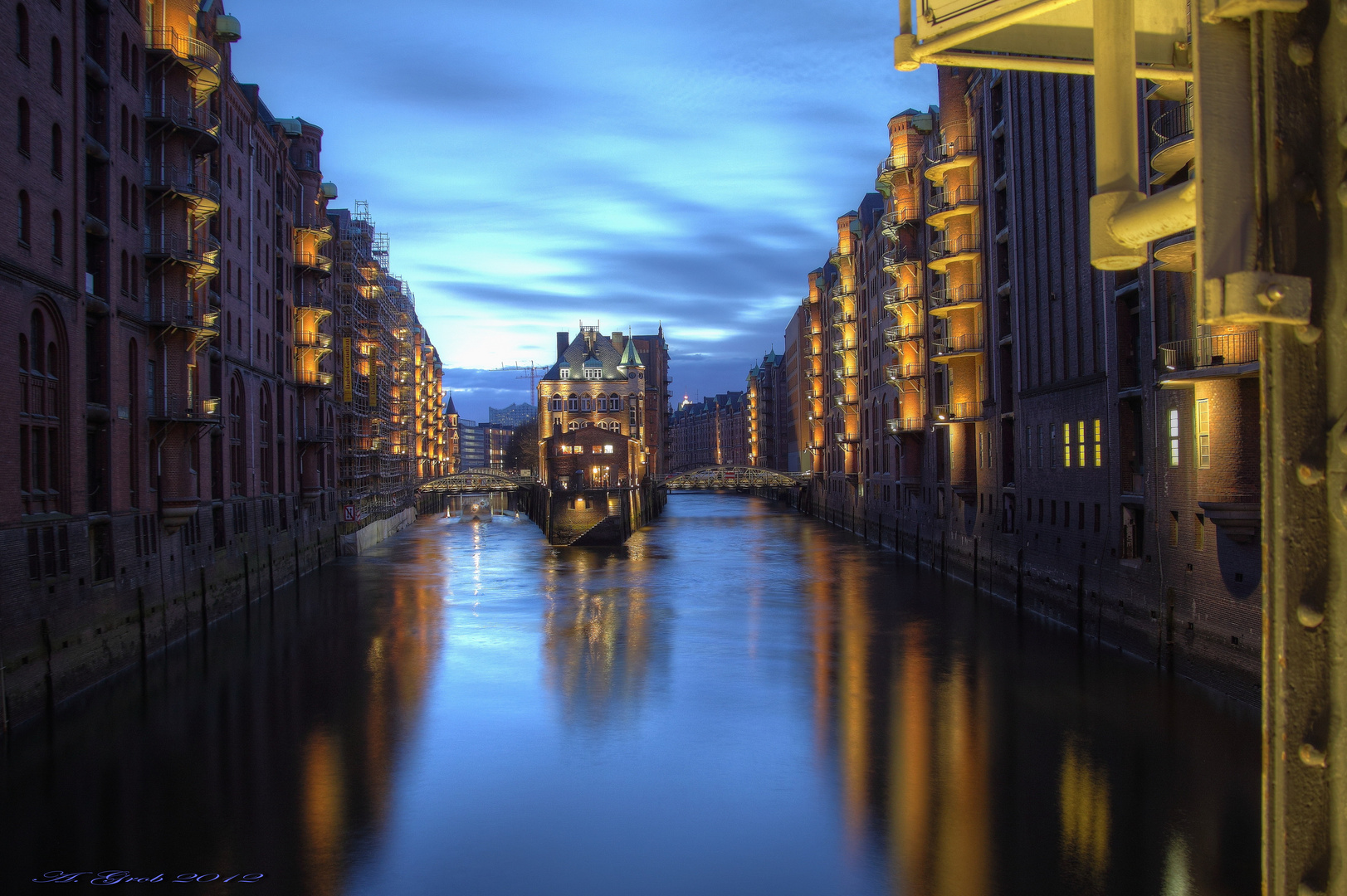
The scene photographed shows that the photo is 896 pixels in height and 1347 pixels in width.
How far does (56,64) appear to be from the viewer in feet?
75.8

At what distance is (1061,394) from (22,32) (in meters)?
29.6

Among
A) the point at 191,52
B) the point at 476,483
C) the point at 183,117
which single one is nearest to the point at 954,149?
the point at 191,52

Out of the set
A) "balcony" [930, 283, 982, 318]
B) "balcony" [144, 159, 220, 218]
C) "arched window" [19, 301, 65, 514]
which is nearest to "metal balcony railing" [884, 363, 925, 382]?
"balcony" [930, 283, 982, 318]

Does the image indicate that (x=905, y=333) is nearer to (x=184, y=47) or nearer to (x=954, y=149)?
(x=954, y=149)

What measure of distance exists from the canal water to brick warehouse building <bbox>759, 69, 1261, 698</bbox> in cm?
223

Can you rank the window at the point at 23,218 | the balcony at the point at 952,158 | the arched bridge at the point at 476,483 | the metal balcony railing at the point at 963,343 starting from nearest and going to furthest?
1. the window at the point at 23,218
2. the balcony at the point at 952,158
3. the metal balcony railing at the point at 963,343
4. the arched bridge at the point at 476,483

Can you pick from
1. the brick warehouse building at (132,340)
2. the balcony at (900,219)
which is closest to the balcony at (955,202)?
the balcony at (900,219)

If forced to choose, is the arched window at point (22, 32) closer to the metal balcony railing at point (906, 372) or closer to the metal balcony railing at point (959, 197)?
the metal balcony railing at point (959, 197)

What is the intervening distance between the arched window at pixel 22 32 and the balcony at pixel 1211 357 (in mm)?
25926

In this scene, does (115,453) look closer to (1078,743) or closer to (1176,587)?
(1078,743)

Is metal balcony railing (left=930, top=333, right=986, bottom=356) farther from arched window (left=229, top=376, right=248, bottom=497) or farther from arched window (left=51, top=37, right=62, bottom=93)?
arched window (left=51, top=37, right=62, bottom=93)

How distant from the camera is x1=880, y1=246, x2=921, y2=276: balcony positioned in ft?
175

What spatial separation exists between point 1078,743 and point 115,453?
24.7 metres

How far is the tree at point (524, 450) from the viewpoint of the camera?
163 metres
